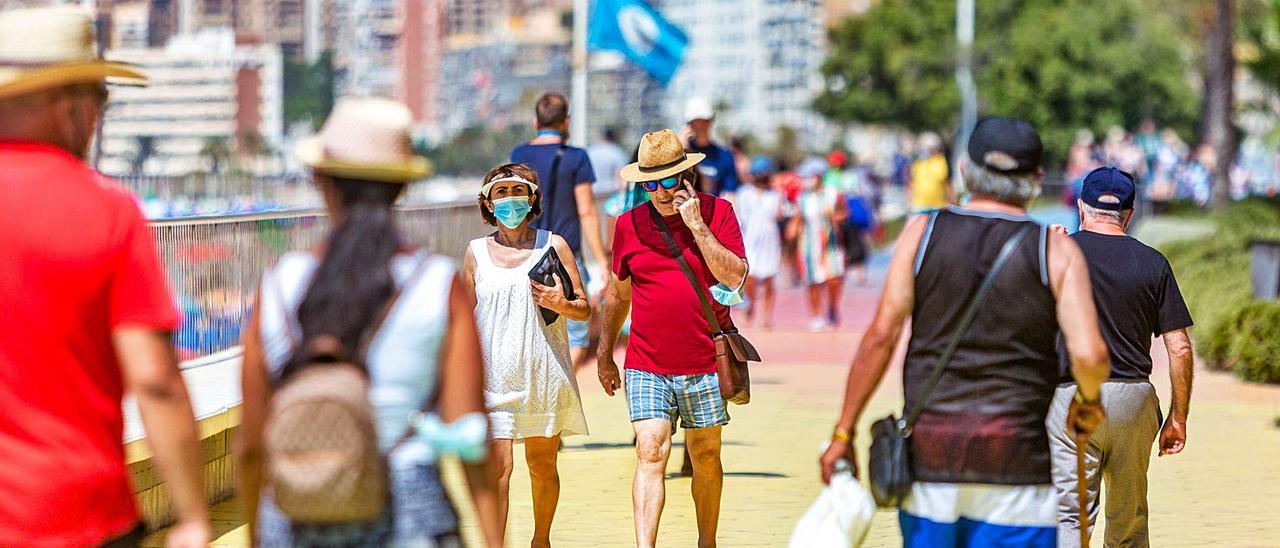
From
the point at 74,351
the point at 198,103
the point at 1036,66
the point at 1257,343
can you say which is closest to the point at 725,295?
the point at 74,351

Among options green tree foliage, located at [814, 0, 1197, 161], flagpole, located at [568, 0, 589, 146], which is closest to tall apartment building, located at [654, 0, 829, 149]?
green tree foliage, located at [814, 0, 1197, 161]

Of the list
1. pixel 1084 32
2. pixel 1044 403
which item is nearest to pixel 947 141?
pixel 1084 32

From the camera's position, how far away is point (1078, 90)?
68.4 meters

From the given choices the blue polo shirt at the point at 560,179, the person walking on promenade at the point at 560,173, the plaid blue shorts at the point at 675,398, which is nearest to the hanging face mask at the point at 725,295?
the plaid blue shorts at the point at 675,398

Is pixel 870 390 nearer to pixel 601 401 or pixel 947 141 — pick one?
pixel 601 401

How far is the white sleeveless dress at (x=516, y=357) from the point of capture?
7.34 meters

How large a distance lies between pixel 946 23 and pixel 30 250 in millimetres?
74173

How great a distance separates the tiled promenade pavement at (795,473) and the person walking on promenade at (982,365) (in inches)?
142

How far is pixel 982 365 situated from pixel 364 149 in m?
1.66

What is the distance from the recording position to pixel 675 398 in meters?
7.25

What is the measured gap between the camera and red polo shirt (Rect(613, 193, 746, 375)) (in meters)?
7.21

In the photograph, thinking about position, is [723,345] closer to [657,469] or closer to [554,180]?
[657,469]

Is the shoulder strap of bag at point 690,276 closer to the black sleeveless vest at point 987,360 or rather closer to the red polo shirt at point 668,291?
the red polo shirt at point 668,291

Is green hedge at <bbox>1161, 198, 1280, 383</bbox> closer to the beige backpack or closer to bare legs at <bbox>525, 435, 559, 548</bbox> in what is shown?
bare legs at <bbox>525, 435, 559, 548</bbox>
